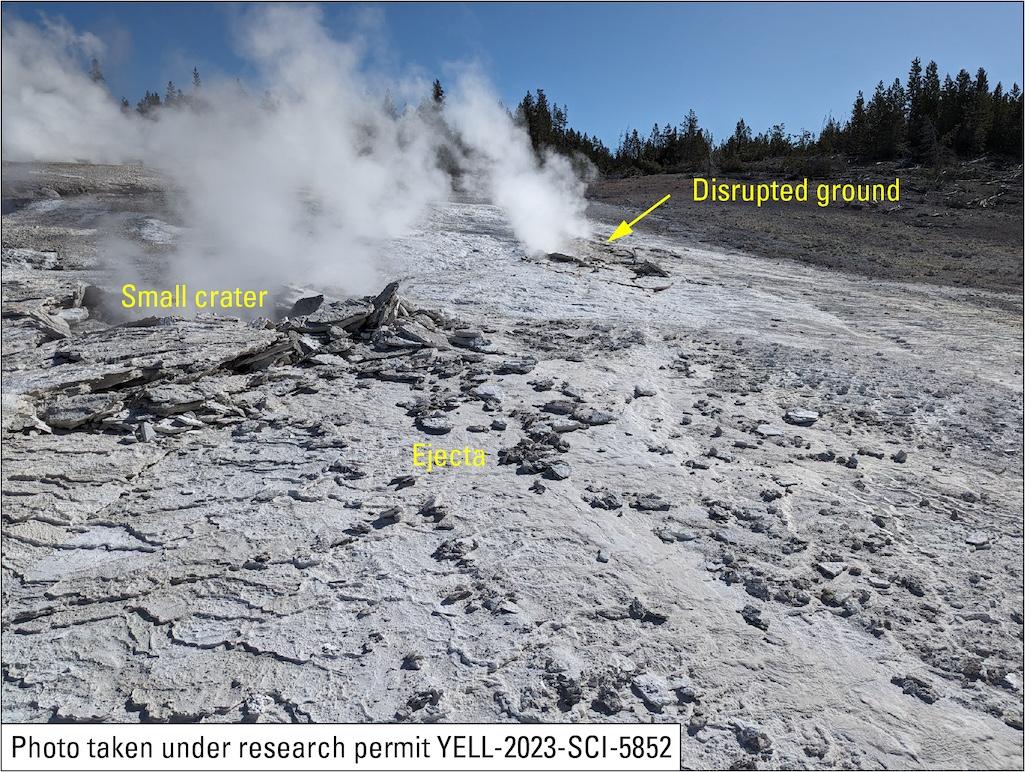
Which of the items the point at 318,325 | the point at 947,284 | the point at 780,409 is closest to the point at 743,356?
the point at 780,409

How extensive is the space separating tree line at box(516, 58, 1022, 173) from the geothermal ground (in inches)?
922

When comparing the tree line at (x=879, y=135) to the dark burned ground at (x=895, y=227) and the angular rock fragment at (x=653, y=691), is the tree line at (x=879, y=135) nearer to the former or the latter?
the dark burned ground at (x=895, y=227)

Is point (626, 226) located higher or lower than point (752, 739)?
higher

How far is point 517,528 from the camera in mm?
4777

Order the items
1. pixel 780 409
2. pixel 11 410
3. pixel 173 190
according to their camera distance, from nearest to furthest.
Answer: pixel 11 410, pixel 780 409, pixel 173 190

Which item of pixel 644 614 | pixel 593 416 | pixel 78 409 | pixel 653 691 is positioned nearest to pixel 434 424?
pixel 593 416

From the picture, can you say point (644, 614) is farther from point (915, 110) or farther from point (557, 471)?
point (915, 110)

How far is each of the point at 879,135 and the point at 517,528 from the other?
113 feet

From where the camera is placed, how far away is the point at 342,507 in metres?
4.99

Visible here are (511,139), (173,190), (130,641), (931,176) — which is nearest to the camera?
(130,641)

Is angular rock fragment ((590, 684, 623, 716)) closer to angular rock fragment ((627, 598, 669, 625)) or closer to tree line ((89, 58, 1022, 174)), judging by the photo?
angular rock fragment ((627, 598, 669, 625))

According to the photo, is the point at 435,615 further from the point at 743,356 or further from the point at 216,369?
the point at 743,356

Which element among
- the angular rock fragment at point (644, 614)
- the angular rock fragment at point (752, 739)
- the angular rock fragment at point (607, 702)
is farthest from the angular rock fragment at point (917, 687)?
the angular rock fragment at point (607, 702)

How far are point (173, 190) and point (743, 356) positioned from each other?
1390 centimetres
